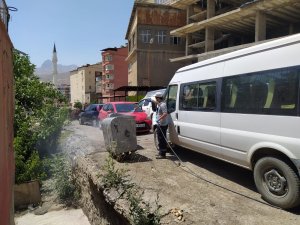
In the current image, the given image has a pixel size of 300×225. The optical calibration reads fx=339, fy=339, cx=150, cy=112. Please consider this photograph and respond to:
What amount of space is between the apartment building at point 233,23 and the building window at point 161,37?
1.69 metres

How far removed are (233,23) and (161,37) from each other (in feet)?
44.7

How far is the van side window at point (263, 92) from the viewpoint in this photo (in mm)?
5020

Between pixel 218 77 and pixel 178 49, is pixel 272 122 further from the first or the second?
pixel 178 49

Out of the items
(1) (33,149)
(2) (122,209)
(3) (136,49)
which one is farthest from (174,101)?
(3) (136,49)

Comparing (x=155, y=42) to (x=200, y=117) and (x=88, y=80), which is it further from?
(x=88, y=80)

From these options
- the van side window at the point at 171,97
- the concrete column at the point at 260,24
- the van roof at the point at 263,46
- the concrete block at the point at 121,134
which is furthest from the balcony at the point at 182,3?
the van roof at the point at 263,46

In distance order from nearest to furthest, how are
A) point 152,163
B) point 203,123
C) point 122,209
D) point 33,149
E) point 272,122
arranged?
1. point 272,122
2. point 122,209
3. point 203,123
4. point 152,163
5. point 33,149

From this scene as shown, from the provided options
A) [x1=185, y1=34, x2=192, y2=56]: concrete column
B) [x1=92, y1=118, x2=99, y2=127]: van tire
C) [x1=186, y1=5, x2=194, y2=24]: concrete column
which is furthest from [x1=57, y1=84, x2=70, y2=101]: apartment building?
[x1=186, y1=5, x2=194, y2=24]: concrete column

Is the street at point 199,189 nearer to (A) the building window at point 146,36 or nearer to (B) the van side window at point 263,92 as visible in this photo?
(B) the van side window at point 263,92

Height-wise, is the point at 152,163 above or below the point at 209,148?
below

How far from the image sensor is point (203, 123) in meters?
7.28

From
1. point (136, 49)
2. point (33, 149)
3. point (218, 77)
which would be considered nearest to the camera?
point (218, 77)

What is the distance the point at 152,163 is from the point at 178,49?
40.5 m

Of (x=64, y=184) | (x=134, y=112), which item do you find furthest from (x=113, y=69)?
(x=64, y=184)
